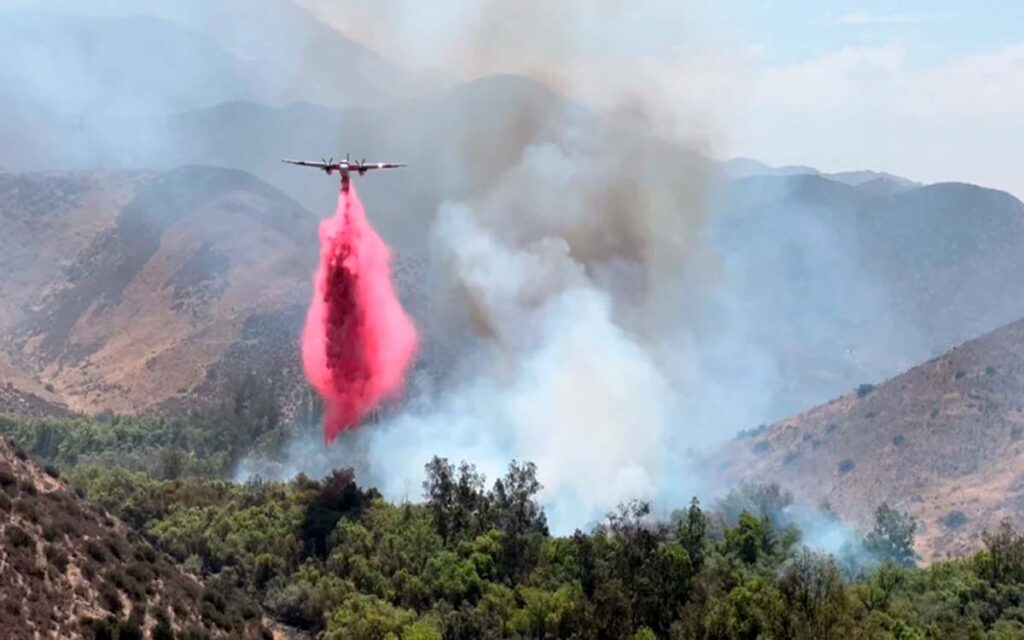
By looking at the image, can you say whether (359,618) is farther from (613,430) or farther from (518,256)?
(518,256)

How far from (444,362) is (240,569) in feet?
338

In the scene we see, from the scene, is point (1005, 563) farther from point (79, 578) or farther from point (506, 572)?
point (79, 578)

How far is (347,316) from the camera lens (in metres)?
99.7

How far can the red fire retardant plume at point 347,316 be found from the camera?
9812 centimetres

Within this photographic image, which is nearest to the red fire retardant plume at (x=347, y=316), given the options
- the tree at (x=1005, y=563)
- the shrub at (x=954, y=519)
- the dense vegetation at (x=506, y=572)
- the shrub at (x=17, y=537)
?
the dense vegetation at (x=506, y=572)

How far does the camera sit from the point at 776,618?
68.2 meters

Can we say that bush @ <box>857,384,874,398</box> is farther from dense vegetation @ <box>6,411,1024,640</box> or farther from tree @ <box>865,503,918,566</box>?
dense vegetation @ <box>6,411,1024,640</box>

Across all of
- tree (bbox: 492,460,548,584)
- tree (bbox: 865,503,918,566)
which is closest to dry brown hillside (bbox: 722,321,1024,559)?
tree (bbox: 865,503,918,566)

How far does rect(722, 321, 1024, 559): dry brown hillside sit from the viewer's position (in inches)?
5492

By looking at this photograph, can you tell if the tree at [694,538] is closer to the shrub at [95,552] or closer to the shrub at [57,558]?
the shrub at [95,552]

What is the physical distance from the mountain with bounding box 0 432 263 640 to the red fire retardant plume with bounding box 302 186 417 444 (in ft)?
119

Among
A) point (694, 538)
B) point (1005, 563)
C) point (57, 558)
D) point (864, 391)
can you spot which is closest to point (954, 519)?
point (864, 391)

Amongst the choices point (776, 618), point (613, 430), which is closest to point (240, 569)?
point (776, 618)

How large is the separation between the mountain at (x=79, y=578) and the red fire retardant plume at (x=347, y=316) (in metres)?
36.2
